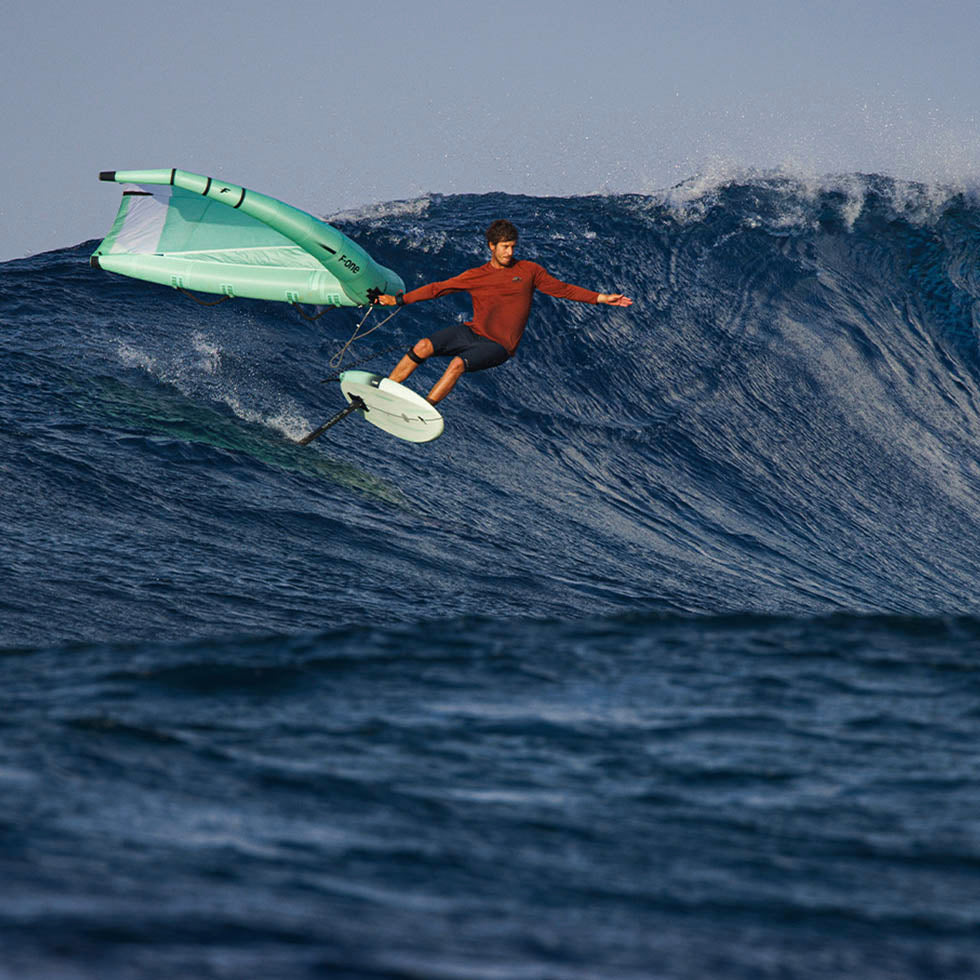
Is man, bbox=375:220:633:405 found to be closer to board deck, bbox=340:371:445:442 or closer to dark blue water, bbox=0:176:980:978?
board deck, bbox=340:371:445:442

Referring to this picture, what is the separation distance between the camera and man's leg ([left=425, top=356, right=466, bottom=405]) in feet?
30.0

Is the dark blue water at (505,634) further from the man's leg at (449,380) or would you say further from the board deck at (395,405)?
the man's leg at (449,380)

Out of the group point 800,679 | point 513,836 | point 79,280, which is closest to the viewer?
point 513,836

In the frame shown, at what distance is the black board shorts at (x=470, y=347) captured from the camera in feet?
29.6

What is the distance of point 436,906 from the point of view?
2547 millimetres

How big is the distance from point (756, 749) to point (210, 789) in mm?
1689

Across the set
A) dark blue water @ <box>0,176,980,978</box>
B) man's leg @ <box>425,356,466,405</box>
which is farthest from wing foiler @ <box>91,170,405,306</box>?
man's leg @ <box>425,356,466,405</box>

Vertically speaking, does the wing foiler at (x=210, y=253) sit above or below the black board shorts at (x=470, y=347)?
above

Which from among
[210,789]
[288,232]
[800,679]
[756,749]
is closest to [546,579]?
[288,232]

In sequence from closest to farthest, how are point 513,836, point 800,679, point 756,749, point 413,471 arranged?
1. point 513,836
2. point 756,749
3. point 800,679
4. point 413,471

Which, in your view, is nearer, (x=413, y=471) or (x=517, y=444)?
(x=413, y=471)

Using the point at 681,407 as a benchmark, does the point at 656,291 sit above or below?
above

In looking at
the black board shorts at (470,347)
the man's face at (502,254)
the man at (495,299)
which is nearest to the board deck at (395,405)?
the man at (495,299)

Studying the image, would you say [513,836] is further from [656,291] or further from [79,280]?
[656,291]
